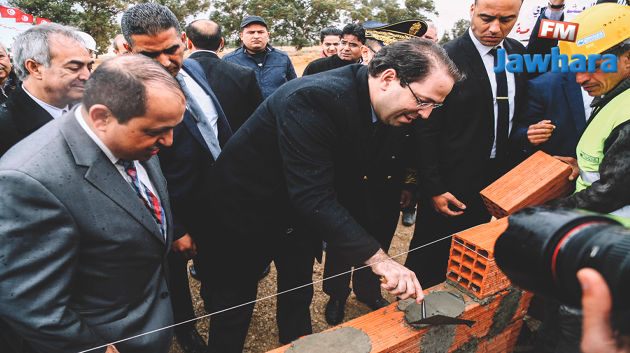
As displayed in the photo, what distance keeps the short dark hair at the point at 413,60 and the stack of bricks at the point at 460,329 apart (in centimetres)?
126

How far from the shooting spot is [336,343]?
1742 mm

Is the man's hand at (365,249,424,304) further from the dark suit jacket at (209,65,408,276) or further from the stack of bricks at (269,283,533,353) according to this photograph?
the stack of bricks at (269,283,533,353)

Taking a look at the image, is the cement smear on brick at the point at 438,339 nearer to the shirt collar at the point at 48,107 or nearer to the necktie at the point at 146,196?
the necktie at the point at 146,196

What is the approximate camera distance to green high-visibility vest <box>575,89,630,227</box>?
1794mm

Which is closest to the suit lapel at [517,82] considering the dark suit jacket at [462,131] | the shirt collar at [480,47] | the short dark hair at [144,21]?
the dark suit jacket at [462,131]

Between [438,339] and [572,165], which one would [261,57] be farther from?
[438,339]

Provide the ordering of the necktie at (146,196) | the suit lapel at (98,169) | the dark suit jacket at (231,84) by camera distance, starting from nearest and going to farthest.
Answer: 1. the suit lapel at (98,169)
2. the necktie at (146,196)
3. the dark suit jacket at (231,84)

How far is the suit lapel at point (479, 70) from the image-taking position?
2.64m

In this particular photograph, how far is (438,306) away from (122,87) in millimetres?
1899

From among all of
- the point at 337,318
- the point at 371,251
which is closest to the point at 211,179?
the point at 371,251

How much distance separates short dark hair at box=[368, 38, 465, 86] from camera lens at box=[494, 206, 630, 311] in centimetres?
96

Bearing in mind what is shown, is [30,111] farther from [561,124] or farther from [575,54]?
[561,124]

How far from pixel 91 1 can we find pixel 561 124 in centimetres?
3043

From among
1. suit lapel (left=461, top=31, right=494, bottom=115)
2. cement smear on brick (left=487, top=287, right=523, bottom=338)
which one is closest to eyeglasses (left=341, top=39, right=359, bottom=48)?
suit lapel (left=461, top=31, right=494, bottom=115)
